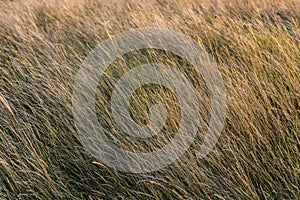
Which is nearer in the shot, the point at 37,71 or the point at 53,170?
the point at 53,170

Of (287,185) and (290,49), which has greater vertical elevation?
(290,49)

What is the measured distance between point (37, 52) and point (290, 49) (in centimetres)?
199

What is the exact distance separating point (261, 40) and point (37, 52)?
1.82 meters

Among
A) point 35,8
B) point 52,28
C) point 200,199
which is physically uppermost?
point 35,8

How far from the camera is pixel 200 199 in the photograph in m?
1.62

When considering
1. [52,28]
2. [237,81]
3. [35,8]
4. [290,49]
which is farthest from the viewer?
[35,8]

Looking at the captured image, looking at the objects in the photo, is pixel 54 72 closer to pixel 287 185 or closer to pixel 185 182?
pixel 185 182

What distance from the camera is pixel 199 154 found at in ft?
5.95

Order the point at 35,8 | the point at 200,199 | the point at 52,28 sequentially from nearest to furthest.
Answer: the point at 200,199, the point at 52,28, the point at 35,8

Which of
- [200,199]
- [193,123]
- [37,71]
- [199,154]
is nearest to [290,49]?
[193,123]

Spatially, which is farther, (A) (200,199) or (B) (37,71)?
(B) (37,71)

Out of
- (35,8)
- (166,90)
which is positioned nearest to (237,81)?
(166,90)

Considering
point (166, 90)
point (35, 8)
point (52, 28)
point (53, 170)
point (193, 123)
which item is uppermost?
point (35, 8)

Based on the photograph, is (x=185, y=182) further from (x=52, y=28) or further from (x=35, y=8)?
(x=35, y=8)
